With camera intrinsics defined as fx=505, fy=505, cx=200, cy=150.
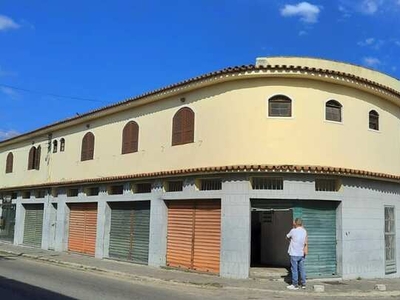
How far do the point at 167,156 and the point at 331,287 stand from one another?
773 centimetres

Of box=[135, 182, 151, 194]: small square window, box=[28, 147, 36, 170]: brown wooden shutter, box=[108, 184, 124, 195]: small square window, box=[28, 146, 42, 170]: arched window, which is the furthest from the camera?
box=[28, 147, 36, 170]: brown wooden shutter

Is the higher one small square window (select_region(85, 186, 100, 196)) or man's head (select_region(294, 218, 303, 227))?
small square window (select_region(85, 186, 100, 196))

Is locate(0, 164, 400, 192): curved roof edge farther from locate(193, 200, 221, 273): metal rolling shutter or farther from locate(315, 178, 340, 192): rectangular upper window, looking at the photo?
locate(193, 200, 221, 273): metal rolling shutter

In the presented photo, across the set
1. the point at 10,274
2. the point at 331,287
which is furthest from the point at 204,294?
the point at 10,274

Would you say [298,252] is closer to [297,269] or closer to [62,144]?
[297,269]

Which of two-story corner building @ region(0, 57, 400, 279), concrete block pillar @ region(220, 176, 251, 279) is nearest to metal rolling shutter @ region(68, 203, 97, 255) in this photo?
two-story corner building @ region(0, 57, 400, 279)

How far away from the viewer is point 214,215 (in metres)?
16.3

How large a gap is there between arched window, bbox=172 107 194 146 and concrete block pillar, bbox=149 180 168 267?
5.62 ft

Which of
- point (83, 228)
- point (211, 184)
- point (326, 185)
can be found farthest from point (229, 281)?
point (83, 228)

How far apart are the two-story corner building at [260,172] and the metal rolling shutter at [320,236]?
0.03 metres

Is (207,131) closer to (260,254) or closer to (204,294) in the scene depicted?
(260,254)

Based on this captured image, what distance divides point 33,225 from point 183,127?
1424 centimetres

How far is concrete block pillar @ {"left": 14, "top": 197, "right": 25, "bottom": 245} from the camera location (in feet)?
96.5

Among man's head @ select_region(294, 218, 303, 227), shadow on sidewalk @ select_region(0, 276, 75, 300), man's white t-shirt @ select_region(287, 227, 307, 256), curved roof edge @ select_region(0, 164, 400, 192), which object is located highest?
curved roof edge @ select_region(0, 164, 400, 192)
